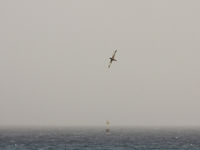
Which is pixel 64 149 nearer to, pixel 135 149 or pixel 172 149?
pixel 135 149

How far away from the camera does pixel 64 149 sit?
105m

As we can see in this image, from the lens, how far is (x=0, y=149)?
350 feet

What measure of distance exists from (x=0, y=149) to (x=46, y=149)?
39.9 feet

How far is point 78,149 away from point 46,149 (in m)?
8.13

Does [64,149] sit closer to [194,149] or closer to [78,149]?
[78,149]

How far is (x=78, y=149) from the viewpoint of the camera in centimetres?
10588

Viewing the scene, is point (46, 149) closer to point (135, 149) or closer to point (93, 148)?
point (93, 148)

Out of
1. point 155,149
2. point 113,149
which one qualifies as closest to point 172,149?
point 155,149

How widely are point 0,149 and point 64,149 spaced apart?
16.6 metres

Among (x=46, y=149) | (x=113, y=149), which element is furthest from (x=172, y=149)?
(x=46, y=149)

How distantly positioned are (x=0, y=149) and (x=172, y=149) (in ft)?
145

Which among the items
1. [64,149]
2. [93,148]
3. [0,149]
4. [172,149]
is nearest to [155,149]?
[172,149]

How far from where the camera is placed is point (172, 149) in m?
106

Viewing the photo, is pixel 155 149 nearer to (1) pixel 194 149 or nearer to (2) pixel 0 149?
(1) pixel 194 149
